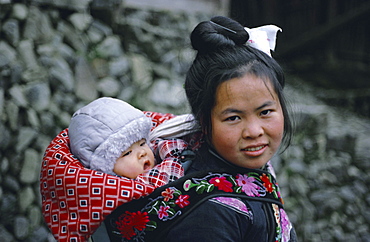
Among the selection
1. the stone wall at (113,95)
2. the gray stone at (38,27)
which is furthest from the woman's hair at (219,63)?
the gray stone at (38,27)

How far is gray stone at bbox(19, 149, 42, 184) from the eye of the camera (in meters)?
2.77

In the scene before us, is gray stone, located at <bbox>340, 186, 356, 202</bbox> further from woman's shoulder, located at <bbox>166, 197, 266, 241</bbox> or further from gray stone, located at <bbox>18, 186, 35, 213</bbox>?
woman's shoulder, located at <bbox>166, 197, 266, 241</bbox>

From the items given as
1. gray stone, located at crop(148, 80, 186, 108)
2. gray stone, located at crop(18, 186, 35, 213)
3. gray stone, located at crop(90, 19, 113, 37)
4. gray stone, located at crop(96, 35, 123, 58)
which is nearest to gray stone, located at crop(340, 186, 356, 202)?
gray stone, located at crop(148, 80, 186, 108)

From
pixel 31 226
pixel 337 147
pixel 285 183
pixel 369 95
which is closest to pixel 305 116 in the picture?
pixel 337 147

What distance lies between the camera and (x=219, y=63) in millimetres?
1356

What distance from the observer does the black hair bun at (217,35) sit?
137cm

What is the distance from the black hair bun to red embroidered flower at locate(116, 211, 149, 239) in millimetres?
598

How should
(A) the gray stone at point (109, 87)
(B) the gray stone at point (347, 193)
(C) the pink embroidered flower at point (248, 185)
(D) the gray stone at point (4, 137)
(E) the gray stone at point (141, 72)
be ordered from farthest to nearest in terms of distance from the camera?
(B) the gray stone at point (347, 193) < (E) the gray stone at point (141, 72) < (A) the gray stone at point (109, 87) < (D) the gray stone at point (4, 137) < (C) the pink embroidered flower at point (248, 185)

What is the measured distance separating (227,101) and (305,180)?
317 centimetres

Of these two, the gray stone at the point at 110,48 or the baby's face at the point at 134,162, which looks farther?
the gray stone at the point at 110,48

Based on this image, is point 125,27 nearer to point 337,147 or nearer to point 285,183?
point 285,183

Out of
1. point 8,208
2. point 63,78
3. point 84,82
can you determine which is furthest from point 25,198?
point 84,82

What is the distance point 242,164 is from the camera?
4.52 ft

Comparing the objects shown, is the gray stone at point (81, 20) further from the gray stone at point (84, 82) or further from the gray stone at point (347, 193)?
the gray stone at point (347, 193)
